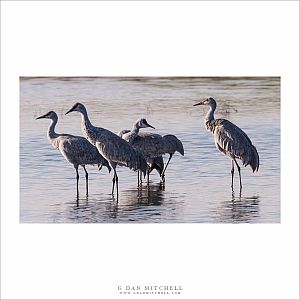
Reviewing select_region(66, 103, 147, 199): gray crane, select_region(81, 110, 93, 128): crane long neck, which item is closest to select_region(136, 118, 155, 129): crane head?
select_region(66, 103, 147, 199): gray crane

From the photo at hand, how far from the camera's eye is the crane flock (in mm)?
13859

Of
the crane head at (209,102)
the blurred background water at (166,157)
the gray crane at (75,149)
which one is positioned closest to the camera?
the blurred background water at (166,157)

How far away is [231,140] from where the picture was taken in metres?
14.0

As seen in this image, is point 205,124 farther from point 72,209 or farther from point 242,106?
point 72,209

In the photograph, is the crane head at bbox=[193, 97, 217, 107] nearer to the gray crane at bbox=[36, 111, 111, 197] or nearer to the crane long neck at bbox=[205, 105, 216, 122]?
the crane long neck at bbox=[205, 105, 216, 122]

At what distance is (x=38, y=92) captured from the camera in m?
13.7

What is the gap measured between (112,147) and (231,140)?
4.25 ft

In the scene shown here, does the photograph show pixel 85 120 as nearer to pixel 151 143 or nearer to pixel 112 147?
pixel 112 147

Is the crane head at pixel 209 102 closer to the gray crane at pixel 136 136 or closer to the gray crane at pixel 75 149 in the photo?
the gray crane at pixel 136 136

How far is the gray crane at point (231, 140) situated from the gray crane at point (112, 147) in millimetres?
830

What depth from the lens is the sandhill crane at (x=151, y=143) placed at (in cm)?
1386

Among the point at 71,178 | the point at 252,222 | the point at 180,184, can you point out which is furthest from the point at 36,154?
the point at 252,222

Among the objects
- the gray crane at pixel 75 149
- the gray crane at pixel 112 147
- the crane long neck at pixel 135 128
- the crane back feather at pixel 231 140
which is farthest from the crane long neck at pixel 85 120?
the crane back feather at pixel 231 140

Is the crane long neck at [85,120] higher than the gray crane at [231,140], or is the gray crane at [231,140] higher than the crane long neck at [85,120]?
the crane long neck at [85,120]
